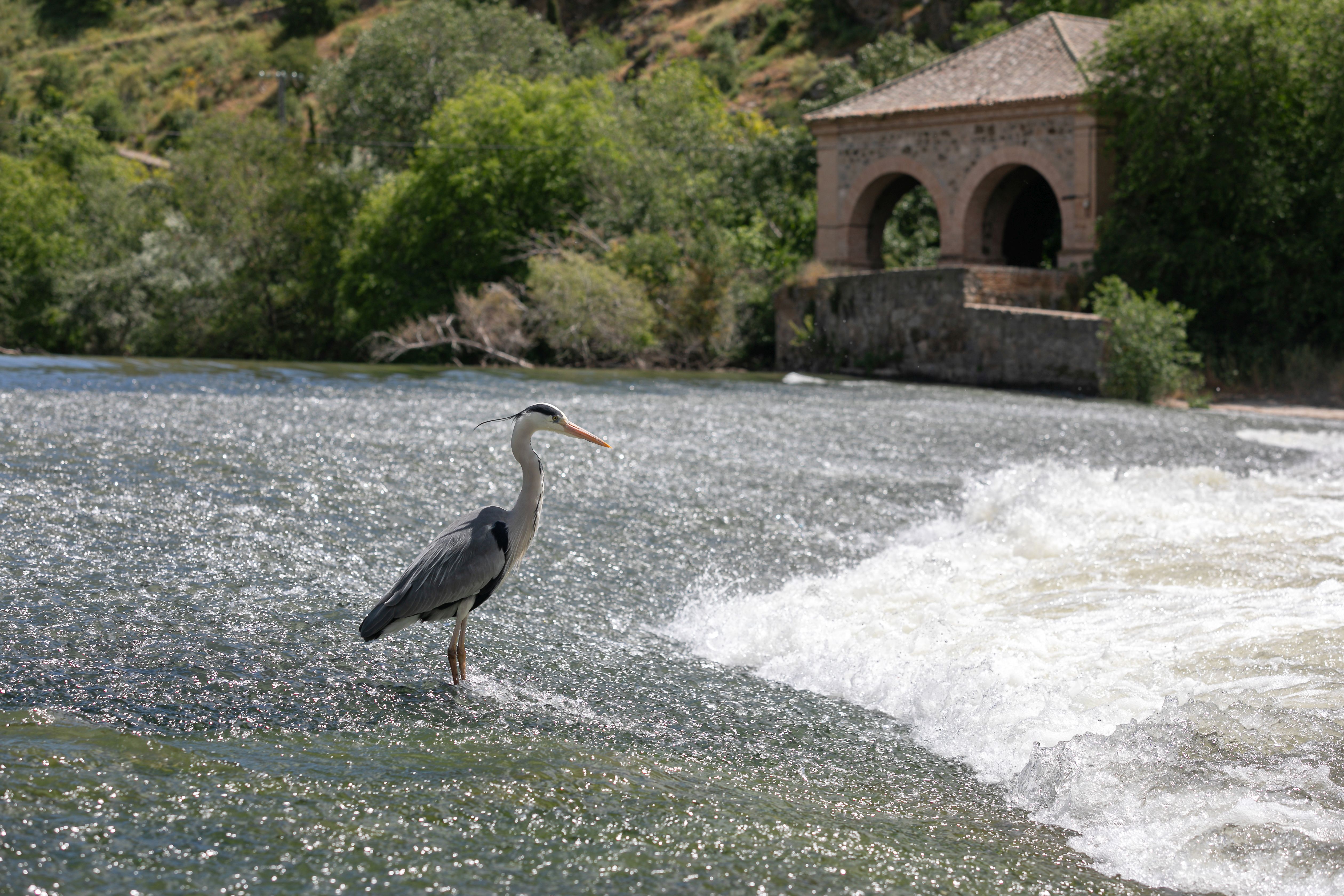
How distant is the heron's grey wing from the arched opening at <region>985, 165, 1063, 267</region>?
26.6 metres

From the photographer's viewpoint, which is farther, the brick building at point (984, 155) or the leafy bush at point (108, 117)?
the leafy bush at point (108, 117)

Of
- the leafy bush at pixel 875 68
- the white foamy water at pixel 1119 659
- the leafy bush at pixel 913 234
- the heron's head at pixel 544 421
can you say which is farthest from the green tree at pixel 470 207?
the heron's head at pixel 544 421

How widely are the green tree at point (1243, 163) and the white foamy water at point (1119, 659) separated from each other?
14424 mm

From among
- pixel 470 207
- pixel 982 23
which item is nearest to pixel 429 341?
pixel 470 207

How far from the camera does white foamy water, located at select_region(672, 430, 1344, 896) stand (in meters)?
4.80

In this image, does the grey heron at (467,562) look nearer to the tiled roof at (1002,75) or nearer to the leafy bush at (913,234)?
the tiled roof at (1002,75)

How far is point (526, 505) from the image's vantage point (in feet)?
20.6

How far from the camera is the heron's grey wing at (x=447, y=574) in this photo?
5.87 meters

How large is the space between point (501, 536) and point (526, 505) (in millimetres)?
234

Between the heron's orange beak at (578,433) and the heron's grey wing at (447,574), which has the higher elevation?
the heron's orange beak at (578,433)

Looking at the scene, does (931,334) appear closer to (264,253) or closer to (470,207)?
(470,207)

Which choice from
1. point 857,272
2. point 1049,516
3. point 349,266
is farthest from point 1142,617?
point 349,266

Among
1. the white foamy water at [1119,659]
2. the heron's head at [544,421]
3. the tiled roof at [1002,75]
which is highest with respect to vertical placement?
the tiled roof at [1002,75]

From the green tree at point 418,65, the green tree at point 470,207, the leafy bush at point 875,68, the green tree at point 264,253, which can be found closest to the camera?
the green tree at point 470,207
